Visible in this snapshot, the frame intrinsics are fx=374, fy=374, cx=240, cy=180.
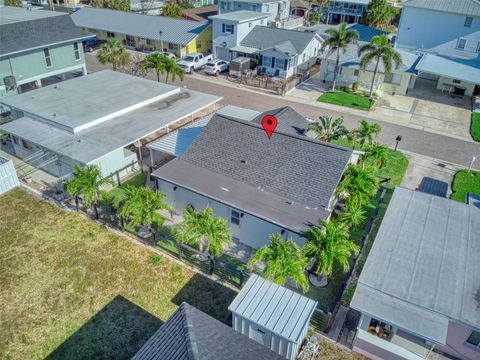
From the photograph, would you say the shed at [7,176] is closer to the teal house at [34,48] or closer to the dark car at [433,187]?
the teal house at [34,48]

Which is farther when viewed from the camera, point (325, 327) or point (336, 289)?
point (336, 289)

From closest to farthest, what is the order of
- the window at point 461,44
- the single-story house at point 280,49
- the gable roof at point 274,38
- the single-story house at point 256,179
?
1. the single-story house at point 256,179
2. the single-story house at point 280,49
3. the gable roof at point 274,38
4. the window at point 461,44

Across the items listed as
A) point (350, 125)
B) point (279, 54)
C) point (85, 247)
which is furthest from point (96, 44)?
point (85, 247)

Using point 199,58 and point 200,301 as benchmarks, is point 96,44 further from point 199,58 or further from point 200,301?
point 200,301

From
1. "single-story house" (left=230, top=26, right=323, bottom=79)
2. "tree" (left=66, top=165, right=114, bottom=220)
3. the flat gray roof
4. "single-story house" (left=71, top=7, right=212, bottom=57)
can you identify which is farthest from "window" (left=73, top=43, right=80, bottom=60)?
"tree" (left=66, top=165, right=114, bottom=220)

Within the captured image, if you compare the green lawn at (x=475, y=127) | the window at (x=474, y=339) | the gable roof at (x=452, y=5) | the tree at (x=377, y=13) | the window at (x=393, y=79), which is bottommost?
the green lawn at (x=475, y=127)

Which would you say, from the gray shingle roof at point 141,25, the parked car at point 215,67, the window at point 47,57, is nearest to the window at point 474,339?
the parked car at point 215,67

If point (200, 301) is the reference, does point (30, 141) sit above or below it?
above
